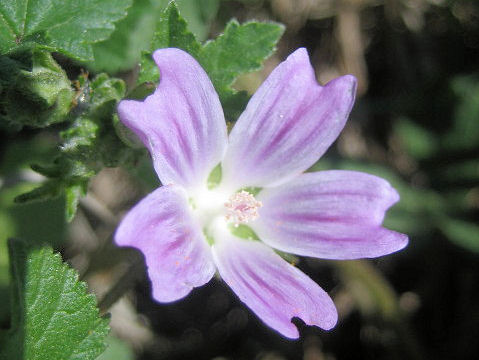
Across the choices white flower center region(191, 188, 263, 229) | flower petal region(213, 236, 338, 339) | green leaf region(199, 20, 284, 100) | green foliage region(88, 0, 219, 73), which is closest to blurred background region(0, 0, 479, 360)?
green foliage region(88, 0, 219, 73)

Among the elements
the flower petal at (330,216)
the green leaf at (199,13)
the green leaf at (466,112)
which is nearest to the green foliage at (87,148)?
the flower petal at (330,216)

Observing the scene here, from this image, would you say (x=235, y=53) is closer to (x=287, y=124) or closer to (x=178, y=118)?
(x=287, y=124)

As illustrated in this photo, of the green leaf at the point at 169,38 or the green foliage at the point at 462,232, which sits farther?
the green foliage at the point at 462,232

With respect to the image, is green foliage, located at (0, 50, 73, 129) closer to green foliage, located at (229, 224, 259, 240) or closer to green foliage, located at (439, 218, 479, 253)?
green foliage, located at (229, 224, 259, 240)

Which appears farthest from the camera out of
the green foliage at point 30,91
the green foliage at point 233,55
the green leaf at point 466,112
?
the green leaf at point 466,112

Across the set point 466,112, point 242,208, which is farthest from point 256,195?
point 466,112

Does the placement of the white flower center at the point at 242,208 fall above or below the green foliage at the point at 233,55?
below

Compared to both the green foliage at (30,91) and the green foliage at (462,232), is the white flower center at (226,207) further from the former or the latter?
the green foliage at (462,232)

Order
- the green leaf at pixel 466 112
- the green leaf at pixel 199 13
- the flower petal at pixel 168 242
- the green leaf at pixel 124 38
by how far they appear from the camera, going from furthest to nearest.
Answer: the green leaf at pixel 466 112, the green leaf at pixel 199 13, the green leaf at pixel 124 38, the flower petal at pixel 168 242
